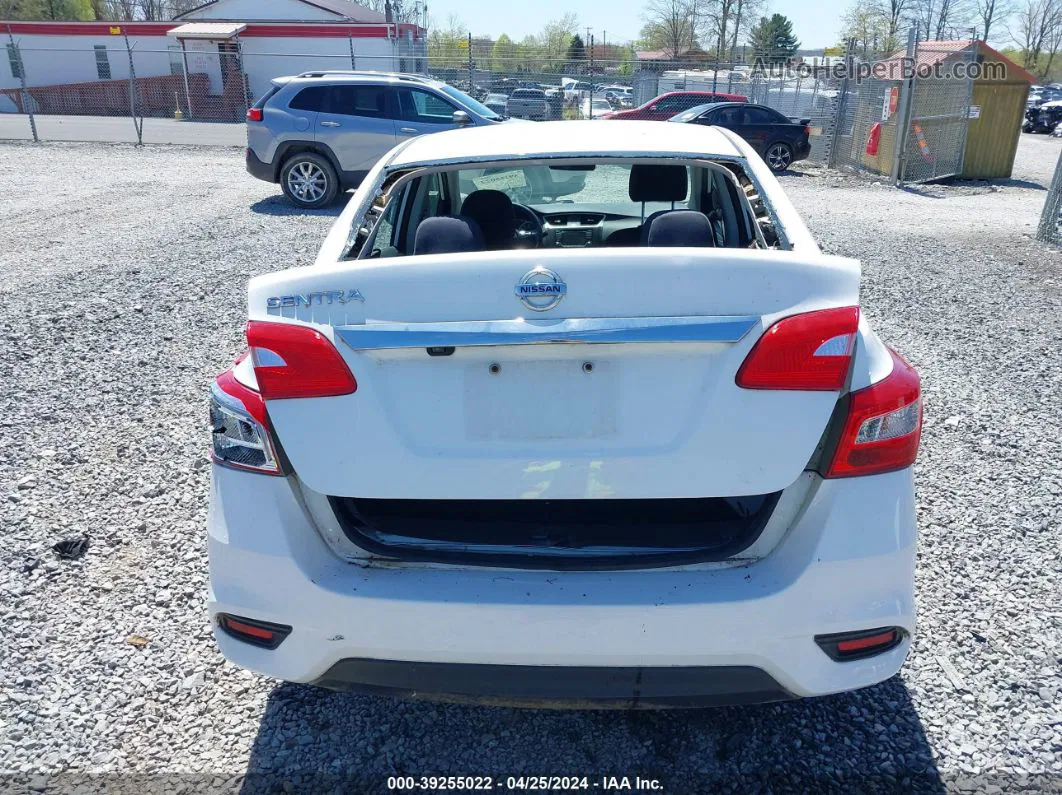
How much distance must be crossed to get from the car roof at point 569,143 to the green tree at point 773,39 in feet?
88.4

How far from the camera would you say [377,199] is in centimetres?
272

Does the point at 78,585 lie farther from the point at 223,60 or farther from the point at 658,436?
the point at 223,60

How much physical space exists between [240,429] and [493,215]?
1.83m

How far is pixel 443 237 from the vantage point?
2.62 m

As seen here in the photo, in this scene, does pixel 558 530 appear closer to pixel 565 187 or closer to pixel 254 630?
pixel 254 630

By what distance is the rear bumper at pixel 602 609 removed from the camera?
184 cm

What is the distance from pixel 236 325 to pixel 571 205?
3010 millimetres

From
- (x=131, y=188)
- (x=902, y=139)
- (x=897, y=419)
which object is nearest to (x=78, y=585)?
(x=897, y=419)

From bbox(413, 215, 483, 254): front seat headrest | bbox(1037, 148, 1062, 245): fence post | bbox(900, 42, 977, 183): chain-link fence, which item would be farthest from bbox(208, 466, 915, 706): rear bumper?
bbox(900, 42, 977, 183): chain-link fence

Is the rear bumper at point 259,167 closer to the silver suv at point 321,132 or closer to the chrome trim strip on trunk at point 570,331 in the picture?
the silver suv at point 321,132

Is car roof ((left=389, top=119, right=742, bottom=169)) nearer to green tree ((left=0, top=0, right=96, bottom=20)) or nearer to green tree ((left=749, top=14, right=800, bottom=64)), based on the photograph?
green tree ((left=749, top=14, right=800, bottom=64))

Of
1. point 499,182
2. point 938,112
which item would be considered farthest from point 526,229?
point 938,112

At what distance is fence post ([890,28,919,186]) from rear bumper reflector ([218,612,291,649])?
55.4 ft

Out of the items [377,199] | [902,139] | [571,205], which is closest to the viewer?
[377,199]
